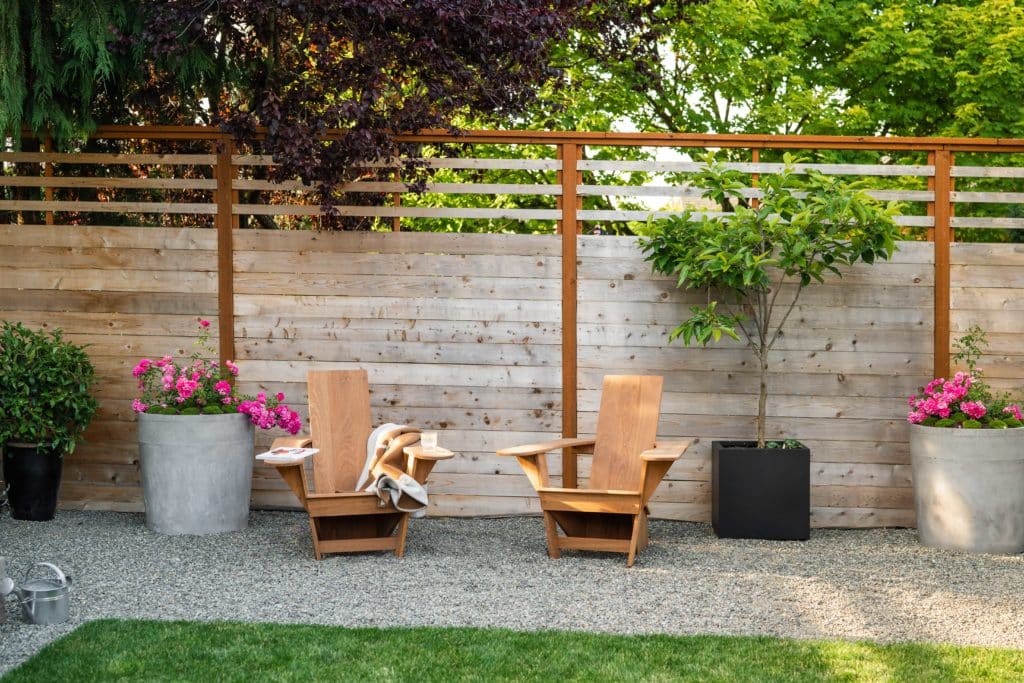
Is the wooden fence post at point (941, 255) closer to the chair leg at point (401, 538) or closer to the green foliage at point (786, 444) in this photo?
the green foliage at point (786, 444)

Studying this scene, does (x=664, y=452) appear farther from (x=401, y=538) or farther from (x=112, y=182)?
(x=112, y=182)

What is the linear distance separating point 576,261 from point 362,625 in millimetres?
2532

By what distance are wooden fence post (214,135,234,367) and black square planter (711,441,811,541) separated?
2759 mm

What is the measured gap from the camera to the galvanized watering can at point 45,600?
3.66 meters

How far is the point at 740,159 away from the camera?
10125 mm

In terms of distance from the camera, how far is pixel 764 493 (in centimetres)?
514

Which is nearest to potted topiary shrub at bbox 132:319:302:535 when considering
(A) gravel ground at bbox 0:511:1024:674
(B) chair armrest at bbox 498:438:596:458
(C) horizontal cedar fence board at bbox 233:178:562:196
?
(A) gravel ground at bbox 0:511:1024:674

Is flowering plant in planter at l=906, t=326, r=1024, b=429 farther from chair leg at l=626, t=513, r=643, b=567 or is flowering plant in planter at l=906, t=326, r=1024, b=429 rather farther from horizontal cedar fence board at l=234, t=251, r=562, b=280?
horizontal cedar fence board at l=234, t=251, r=562, b=280

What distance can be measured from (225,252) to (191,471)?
1251 millimetres

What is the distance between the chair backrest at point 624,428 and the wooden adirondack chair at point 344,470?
86cm

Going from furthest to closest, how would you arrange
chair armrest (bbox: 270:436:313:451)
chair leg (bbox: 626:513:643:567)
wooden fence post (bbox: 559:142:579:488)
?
wooden fence post (bbox: 559:142:579:488) → chair armrest (bbox: 270:436:313:451) → chair leg (bbox: 626:513:643:567)

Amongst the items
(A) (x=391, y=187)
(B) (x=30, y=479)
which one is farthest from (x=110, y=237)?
(A) (x=391, y=187)

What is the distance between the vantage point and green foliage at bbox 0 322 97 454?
207 inches

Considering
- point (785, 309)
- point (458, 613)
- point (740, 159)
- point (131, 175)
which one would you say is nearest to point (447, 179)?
point (740, 159)
